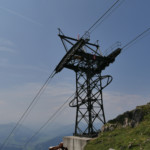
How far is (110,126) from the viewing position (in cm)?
1185

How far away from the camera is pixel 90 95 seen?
17.5 m

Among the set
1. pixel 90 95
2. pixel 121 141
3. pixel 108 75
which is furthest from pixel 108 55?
pixel 121 141

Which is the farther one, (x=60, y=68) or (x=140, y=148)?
(x=60, y=68)

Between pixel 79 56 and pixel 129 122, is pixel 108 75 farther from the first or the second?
pixel 129 122

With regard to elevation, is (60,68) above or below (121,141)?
above

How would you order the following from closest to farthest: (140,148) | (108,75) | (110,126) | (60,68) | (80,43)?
(140,148), (110,126), (80,43), (108,75), (60,68)

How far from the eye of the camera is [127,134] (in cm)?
899

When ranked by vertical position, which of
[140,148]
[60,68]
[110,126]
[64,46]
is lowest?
[140,148]

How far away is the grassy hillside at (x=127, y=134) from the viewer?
7375 mm

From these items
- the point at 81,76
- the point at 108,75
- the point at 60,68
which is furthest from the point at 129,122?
the point at 60,68

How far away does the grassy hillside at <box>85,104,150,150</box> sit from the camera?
24.2 ft

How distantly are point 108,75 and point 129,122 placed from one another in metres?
7.85

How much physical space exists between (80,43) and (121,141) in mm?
11429

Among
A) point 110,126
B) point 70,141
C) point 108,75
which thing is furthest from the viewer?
point 108,75
